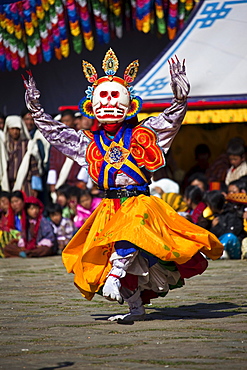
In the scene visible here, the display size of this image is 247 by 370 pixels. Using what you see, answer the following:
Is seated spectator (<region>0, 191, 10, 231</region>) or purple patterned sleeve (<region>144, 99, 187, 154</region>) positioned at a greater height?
purple patterned sleeve (<region>144, 99, 187, 154</region>)

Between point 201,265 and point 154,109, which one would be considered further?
point 154,109

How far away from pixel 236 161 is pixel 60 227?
2.31m

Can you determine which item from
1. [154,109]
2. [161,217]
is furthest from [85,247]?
[154,109]

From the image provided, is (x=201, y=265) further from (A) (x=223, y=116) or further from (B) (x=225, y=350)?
(A) (x=223, y=116)

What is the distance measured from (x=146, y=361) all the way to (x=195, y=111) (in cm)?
646

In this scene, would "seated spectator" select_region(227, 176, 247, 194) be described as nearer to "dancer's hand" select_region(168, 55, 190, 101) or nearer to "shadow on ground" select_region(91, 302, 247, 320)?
"shadow on ground" select_region(91, 302, 247, 320)

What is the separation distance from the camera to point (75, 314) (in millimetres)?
5609

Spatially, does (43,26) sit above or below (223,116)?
above

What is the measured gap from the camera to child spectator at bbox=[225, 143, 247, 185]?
1016 cm

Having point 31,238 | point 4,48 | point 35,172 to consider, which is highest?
point 4,48

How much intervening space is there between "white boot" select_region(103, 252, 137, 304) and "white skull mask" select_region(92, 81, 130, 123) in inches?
37.4

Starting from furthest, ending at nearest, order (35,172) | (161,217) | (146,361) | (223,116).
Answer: (35,172), (223,116), (161,217), (146,361)

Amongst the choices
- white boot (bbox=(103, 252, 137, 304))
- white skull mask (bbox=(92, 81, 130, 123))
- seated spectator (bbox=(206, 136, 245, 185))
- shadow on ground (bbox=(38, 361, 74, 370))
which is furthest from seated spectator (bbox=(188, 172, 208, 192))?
shadow on ground (bbox=(38, 361, 74, 370))

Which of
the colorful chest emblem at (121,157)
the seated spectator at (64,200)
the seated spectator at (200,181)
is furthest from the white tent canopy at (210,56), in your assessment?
the colorful chest emblem at (121,157)
